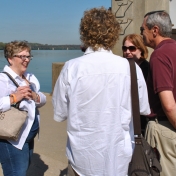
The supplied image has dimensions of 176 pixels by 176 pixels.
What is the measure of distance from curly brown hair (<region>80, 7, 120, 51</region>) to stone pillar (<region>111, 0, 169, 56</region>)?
14.0 ft

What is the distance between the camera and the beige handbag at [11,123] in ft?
8.62

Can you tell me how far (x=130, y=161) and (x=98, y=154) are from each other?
0.89 ft

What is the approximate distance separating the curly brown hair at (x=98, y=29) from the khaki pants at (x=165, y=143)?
0.79m

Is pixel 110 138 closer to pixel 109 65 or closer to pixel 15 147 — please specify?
pixel 109 65

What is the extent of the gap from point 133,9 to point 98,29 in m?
4.69

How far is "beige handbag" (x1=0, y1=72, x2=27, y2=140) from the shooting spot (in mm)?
2627

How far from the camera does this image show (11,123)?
2.64 metres

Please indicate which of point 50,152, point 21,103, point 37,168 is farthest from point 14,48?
point 50,152

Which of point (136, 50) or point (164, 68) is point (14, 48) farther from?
point (164, 68)

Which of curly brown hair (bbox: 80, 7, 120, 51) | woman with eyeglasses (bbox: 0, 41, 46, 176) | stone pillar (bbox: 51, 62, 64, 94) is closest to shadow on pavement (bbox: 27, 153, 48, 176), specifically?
woman with eyeglasses (bbox: 0, 41, 46, 176)

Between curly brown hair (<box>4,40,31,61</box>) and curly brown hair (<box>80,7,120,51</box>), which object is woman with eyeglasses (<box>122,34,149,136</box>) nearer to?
curly brown hair (<box>4,40,31,61</box>)

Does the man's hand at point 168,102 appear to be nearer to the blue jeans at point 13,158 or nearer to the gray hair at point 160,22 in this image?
the gray hair at point 160,22

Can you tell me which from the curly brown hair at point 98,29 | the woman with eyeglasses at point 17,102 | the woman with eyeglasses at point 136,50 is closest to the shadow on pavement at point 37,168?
the woman with eyeglasses at point 17,102

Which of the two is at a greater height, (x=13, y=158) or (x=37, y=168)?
(x=13, y=158)
